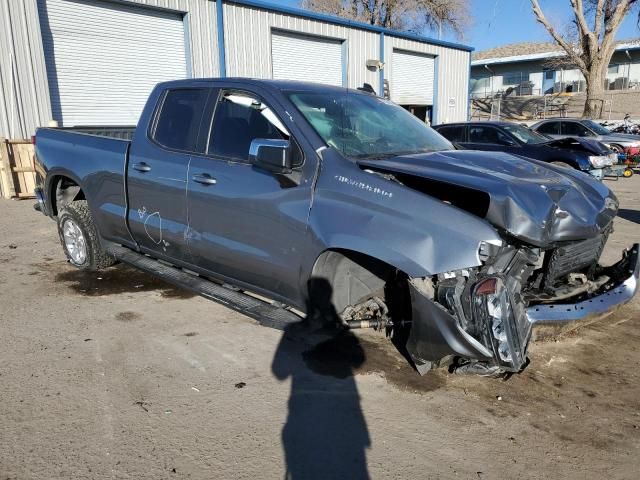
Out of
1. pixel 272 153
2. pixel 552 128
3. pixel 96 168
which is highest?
pixel 272 153

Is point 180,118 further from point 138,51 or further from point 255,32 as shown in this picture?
point 255,32

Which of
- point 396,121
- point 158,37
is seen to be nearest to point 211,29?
point 158,37

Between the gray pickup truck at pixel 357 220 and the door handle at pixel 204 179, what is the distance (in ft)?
0.05

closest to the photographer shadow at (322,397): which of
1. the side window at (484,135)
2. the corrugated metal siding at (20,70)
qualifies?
the side window at (484,135)

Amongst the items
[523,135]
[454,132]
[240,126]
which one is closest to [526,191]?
[240,126]

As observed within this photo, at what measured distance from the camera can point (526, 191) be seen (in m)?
3.13

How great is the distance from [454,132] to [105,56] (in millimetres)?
9119

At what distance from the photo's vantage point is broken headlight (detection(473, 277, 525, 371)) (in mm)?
2861

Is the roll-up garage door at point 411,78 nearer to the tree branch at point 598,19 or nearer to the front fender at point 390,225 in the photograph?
the tree branch at point 598,19

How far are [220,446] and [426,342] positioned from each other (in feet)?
4.19

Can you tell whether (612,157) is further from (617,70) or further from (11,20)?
(617,70)

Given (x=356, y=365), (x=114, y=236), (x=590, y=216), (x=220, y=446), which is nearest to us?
(x=220, y=446)

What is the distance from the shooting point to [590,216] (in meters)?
3.38

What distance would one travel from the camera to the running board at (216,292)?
383 centimetres
